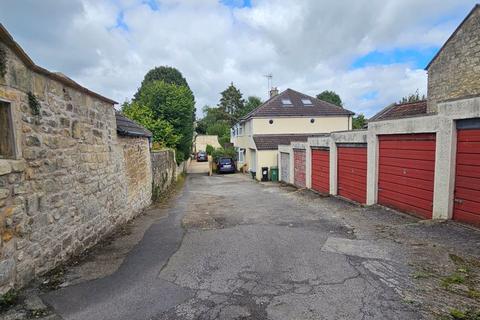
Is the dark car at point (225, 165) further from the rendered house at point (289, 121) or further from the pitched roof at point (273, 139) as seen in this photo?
the pitched roof at point (273, 139)

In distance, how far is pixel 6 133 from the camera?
3904mm

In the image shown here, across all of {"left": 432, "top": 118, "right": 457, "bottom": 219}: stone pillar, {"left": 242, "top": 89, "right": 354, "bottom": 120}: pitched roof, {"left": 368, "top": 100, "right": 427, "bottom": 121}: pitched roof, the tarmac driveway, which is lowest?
the tarmac driveway

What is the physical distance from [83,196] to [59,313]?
279 centimetres

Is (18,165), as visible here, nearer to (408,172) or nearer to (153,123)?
(408,172)

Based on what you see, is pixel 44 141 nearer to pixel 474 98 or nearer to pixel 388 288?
pixel 388 288

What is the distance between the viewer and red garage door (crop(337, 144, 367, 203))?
1042 cm

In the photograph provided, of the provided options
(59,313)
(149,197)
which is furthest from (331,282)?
(149,197)

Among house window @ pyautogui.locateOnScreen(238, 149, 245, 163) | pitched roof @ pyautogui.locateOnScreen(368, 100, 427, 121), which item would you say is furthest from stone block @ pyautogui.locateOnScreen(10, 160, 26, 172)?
house window @ pyautogui.locateOnScreen(238, 149, 245, 163)

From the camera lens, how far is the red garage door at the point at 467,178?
20.3 ft

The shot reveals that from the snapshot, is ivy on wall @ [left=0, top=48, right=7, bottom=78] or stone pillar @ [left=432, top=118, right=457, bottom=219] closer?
ivy on wall @ [left=0, top=48, right=7, bottom=78]

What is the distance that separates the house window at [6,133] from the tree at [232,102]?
6914cm

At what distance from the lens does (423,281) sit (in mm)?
4172

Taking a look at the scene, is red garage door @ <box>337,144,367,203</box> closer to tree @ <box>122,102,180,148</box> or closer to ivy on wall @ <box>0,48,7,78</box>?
ivy on wall @ <box>0,48,7,78</box>

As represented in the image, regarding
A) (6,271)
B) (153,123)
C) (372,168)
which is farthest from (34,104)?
(153,123)
